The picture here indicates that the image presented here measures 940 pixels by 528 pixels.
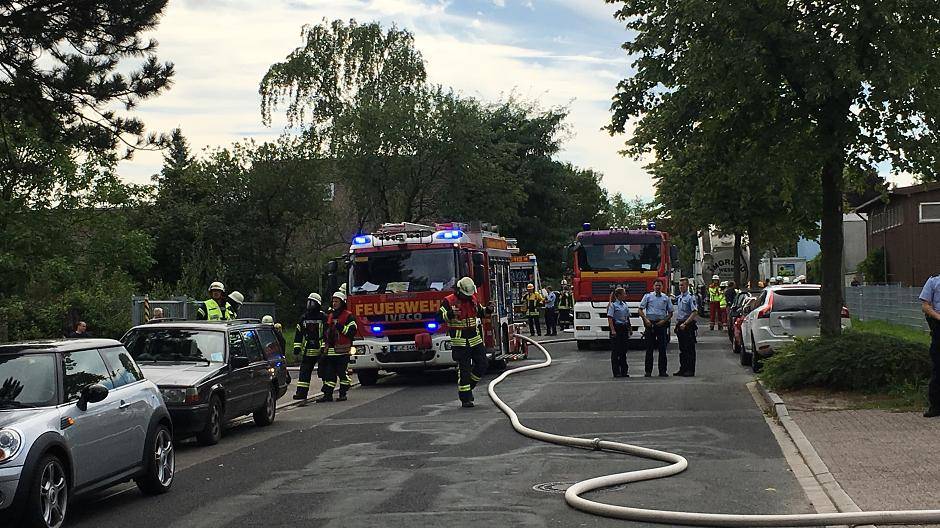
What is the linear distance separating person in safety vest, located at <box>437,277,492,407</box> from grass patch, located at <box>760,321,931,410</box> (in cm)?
431

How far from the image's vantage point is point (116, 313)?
3123 centimetres

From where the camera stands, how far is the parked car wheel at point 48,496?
27.6 ft

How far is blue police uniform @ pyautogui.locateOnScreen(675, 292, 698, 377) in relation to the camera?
2255cm

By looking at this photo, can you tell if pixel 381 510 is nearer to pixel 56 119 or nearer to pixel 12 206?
pixel 56 119

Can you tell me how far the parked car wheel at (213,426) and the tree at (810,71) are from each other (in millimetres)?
7370

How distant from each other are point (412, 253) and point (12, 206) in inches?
639

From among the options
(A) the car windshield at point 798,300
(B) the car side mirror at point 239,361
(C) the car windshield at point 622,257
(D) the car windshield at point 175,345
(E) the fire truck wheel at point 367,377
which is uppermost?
(C) the car windshield at point 622,257

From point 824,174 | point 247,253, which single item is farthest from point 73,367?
point 247,253

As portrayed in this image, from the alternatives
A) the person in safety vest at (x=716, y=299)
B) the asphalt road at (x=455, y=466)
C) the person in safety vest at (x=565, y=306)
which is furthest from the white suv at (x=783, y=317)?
the person in safety vest at (x=565, y=306)

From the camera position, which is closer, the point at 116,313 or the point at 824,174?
the point at 824,174

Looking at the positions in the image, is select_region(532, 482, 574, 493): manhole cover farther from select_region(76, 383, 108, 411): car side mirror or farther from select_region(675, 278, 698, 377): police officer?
select_region(675, 278, 698, 377): police officer

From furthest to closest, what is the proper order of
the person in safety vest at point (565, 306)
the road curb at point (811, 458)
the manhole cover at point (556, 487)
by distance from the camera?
the person in safety vest at point (565, 306), the manhole cover at point (556, 487), the road curb at point (811, 458)

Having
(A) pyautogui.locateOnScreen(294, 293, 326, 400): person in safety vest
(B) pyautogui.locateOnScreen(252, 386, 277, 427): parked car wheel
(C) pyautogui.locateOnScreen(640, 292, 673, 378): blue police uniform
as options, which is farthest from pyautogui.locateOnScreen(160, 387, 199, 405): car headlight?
(C) pyautogui.locateOnScreen(640, 292, 673, 378): blue police uniform

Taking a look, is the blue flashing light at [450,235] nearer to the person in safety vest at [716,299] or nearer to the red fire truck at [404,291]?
the red fire truck at [404,291]
